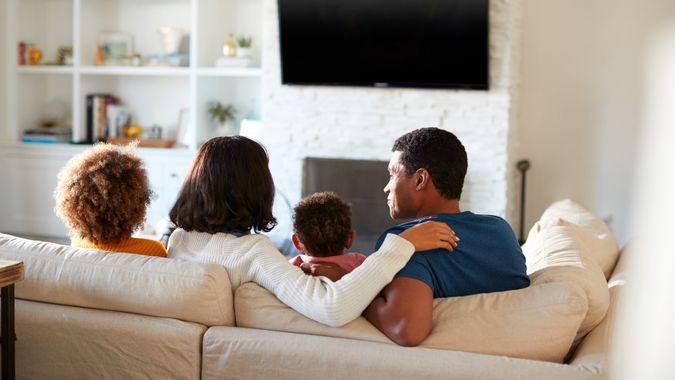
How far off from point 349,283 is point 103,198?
659 mm

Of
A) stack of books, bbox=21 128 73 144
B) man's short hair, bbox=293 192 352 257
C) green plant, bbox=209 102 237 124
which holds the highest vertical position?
green plant, bbox=209 102 237 124

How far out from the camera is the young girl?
1875mm

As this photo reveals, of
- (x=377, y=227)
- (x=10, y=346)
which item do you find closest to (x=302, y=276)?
(x=10, y=346)

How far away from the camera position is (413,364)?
1.52m

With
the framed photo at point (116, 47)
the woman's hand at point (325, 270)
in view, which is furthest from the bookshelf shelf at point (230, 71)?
the woman's hand at point (325, 270)

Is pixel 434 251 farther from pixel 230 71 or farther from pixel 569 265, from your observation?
pixel 230 71

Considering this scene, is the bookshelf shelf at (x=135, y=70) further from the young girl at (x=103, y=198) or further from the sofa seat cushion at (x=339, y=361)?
the sofa seat cushion at (x=339, y=361)

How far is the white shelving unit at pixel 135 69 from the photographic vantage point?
565cm

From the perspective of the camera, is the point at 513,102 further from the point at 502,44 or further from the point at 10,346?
the point at 10,346

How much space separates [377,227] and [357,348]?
11.5ft

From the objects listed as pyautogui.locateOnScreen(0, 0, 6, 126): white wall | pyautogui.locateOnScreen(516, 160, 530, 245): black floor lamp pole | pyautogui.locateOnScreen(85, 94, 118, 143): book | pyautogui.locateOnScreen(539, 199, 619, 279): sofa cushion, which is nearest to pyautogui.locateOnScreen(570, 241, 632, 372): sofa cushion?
pyautogui.locateOnScreen(539, 199, 619, 279): sofa cushion

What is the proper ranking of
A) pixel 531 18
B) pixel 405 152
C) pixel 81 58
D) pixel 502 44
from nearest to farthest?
1. pixel 405 152
2. pixel 502 44
3. pixel 531 18
4. pixel 81 58

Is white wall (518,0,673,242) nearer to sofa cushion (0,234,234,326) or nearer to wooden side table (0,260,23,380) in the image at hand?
sofa cushion (0,234,234,326)

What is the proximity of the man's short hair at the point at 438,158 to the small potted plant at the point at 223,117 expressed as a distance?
4.02 meters
